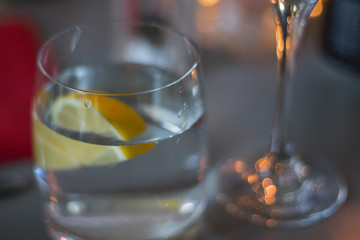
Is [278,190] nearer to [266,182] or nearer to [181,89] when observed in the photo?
[266,182]

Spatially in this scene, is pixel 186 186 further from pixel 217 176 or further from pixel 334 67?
pixel 334 67

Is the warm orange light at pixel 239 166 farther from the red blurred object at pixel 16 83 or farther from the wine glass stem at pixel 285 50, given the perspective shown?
the red blurred object at pixel 16 83

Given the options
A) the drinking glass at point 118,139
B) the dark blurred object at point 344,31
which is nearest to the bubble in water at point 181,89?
the drinking glass at point 118,139

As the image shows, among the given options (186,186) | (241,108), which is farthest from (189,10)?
(186,186)

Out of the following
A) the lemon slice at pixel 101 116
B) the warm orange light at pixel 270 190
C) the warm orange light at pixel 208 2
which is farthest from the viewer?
the warm orange light at pixel 208 2

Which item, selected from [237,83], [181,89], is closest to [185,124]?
[181,89]

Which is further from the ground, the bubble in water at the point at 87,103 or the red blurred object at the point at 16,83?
the bubble in water at the point at 87,103

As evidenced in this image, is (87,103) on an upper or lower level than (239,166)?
upper
